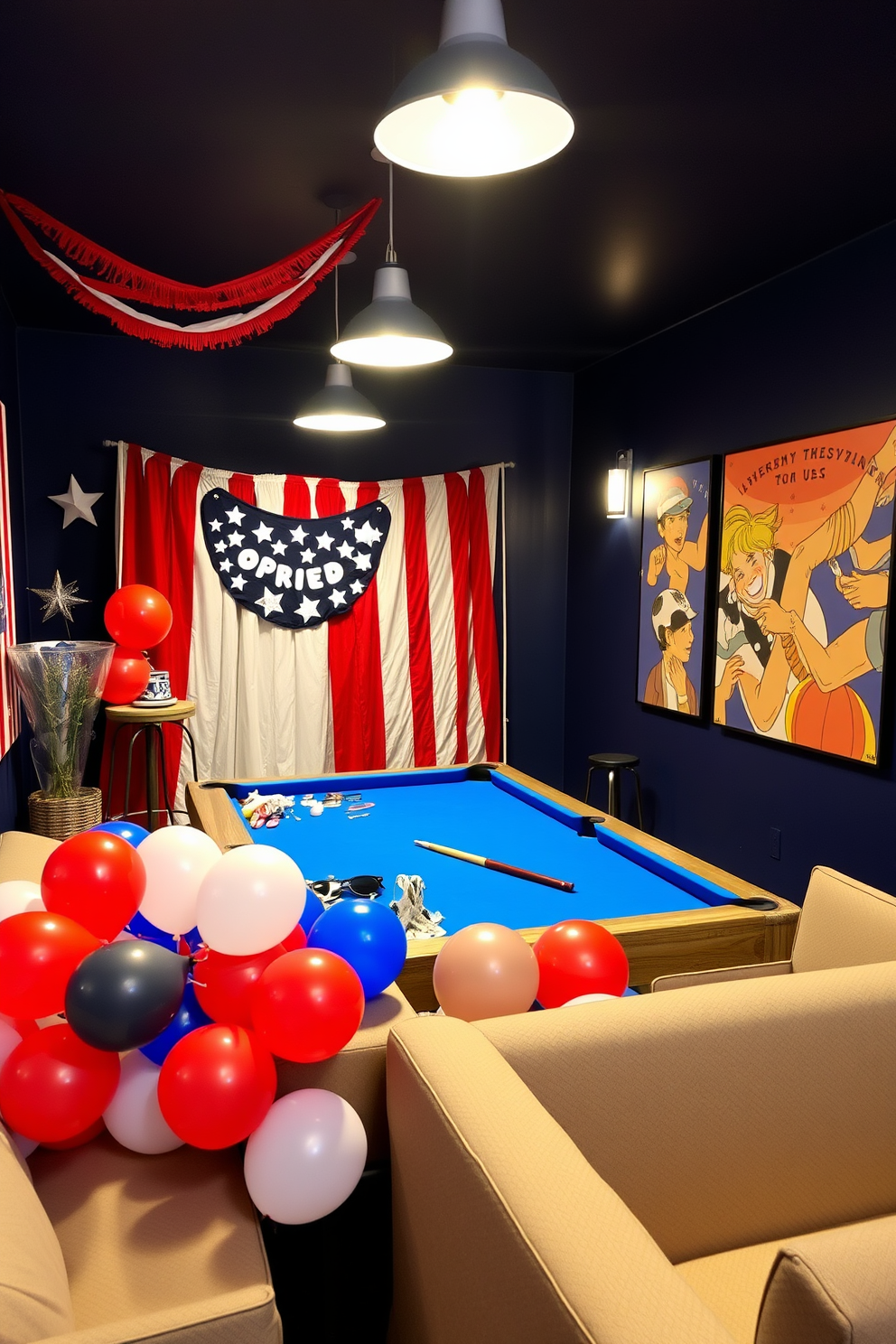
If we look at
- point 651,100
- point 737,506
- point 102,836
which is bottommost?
point 102,836

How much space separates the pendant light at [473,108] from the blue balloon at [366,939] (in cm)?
132

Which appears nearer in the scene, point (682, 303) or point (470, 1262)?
point (470, 1262)

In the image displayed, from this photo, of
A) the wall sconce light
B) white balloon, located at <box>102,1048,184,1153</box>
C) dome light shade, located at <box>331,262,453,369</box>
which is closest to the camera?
white balloon, located at <box>102,1048,184,1153</box>

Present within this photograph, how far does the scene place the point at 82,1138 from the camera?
1.47 m

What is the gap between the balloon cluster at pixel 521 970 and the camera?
1.60 metres

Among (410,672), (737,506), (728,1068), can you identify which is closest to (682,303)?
(737,506)

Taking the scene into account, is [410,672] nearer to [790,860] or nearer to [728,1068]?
[790,860]

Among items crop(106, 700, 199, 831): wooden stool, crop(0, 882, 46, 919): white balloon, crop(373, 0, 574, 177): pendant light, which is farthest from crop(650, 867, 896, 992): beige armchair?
Answer: crop(106, 700, 199, 831): wooden stool

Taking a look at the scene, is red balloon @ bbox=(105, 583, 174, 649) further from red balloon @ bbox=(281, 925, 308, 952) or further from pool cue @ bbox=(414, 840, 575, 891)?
red balloon @ bbox=(281, 925, 308, 952)

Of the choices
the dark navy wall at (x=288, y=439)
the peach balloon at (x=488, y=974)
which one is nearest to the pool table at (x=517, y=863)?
the peach balloon at (x=488, y=974)

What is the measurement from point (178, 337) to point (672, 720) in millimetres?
2873

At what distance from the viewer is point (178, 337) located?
2615mm

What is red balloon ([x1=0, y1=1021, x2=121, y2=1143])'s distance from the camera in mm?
1298

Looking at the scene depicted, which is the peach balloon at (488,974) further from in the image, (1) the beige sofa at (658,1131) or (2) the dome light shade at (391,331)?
(2) the dome light shade at (391,331)
